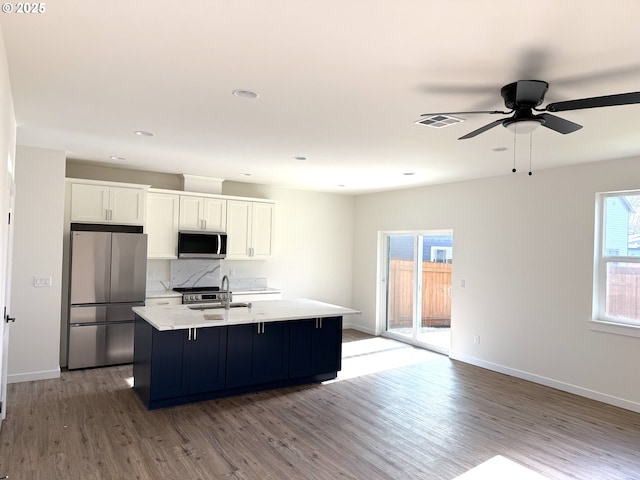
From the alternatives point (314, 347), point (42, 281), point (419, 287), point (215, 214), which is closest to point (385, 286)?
point (419, 287)

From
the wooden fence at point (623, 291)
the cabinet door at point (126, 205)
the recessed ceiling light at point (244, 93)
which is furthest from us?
the cabinet door at point (126, 205)

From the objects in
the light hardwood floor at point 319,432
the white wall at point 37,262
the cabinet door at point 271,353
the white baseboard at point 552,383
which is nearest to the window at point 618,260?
the white baseboard at point 552,383

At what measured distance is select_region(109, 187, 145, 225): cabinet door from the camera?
5582 mm

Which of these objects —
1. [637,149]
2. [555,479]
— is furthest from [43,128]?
[637,149]

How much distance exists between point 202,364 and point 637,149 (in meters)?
4.72

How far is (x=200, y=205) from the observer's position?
640 cm

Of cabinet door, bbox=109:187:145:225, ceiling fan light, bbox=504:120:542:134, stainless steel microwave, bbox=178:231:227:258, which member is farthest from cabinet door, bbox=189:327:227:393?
ceiling fan light, bbox=504:120:542:134

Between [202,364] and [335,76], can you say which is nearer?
[335,76]

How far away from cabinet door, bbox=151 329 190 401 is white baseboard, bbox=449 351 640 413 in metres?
3.93

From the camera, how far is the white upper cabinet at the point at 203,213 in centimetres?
628

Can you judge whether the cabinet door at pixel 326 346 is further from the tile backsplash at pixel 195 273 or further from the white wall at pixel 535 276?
the tile backsplash at pixel 195 273

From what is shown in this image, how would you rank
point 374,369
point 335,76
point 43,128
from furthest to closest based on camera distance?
point 374,369, point 43,128, point 335,76

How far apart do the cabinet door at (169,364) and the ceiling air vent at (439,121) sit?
292cm

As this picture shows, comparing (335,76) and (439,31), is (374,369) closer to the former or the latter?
(335,76)
